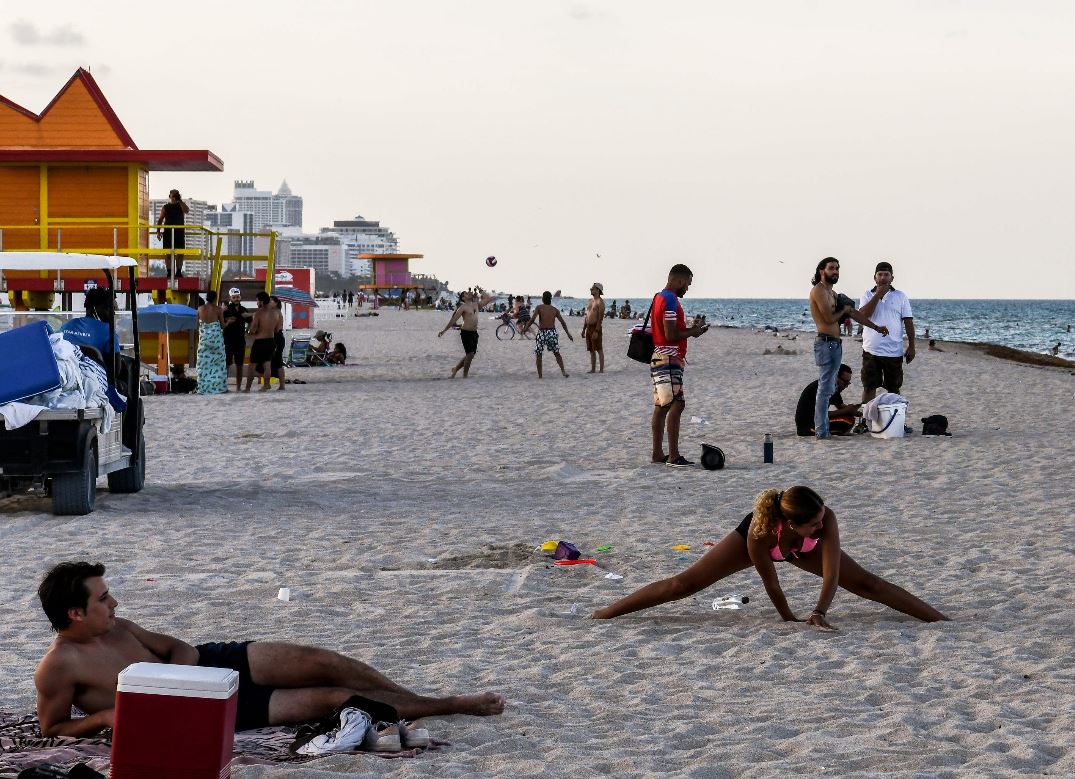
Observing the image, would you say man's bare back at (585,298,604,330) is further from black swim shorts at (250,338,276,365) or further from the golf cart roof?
the golf cart roof

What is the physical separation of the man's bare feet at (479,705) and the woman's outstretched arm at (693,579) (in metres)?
1.60

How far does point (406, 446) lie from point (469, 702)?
8999mm

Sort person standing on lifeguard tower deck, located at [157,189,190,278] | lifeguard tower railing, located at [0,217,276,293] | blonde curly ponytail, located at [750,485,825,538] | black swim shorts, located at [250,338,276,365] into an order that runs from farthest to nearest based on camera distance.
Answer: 1. lifeguard tower railing, located at [0,217,276,293]
2. person standing on lifeguard tower deck, located at [157,189,190,278]
3. black swim shorts, located at [250,338,276,365]
4. blonde curly ponytail, located at [750,485,825,538]

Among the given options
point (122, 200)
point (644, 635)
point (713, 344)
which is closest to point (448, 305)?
point (713, 344)

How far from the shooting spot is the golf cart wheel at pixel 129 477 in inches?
418

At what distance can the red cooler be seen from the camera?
361 cm

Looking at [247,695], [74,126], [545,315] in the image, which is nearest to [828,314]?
[247,695]

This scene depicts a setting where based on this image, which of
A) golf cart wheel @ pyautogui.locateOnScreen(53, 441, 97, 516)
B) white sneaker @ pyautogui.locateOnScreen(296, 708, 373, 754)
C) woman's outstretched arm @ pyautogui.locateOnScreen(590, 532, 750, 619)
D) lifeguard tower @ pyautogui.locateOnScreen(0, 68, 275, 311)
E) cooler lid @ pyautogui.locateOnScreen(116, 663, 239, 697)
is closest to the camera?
cooler lid @ pyautogui.locateOnScreen(116, 663, 239, 697)

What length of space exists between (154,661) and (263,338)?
1585 centimetres

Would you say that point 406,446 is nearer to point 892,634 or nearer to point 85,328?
point 85,328

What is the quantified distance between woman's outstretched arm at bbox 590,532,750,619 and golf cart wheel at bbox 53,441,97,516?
447 centimetres

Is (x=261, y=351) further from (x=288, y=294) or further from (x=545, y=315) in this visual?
(x=288, y=294)

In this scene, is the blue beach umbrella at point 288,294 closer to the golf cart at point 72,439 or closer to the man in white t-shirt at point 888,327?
the man in white t-shirt at point 888,327

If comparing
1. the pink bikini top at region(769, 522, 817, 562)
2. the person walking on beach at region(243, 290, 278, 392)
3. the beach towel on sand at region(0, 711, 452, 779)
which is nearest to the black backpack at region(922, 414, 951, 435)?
the pink bikini top at region(769, 522, 817, 562)
